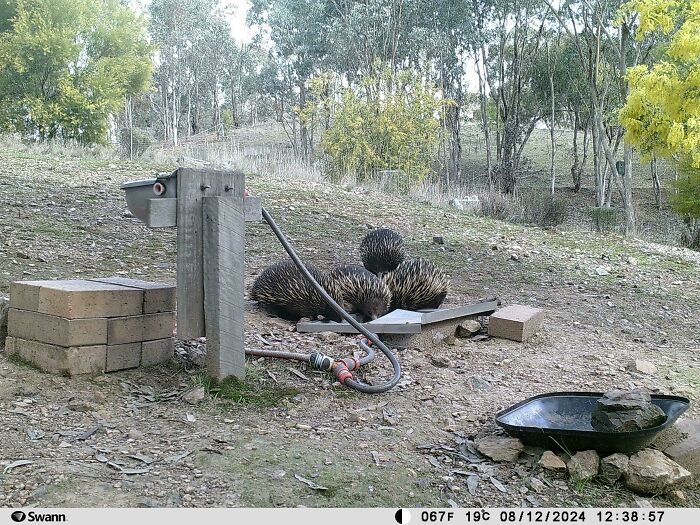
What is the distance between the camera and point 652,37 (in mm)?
23172

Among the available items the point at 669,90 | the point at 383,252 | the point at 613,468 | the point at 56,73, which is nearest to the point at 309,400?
the point at 613,468

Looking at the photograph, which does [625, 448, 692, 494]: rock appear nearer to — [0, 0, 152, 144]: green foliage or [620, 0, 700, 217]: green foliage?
[620, 0, 700, 217]: green foliage

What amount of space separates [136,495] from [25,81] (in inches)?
863

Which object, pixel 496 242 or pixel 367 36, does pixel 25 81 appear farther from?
pixel 496 242

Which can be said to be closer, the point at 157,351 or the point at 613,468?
the point at 613,468

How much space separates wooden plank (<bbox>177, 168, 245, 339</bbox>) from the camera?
3514 mm

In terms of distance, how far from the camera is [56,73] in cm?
2136

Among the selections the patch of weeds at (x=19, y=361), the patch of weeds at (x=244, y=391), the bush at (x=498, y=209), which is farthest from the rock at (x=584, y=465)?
the bush at (x=498, y=209)

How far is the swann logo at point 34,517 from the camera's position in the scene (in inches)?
88.0

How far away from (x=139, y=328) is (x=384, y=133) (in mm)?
13498

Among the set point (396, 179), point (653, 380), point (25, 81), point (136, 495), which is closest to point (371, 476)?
point (136, 495)

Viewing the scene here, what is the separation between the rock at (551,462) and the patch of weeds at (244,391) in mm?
1352

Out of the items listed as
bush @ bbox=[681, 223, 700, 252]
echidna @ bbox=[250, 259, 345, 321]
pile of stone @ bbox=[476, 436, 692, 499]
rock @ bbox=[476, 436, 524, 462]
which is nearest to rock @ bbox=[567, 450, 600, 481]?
pile of stone @ bbox=[476, 436, 692, 499]

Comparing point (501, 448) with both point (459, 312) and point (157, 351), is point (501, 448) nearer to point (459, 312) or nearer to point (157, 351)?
point (157, 351)
